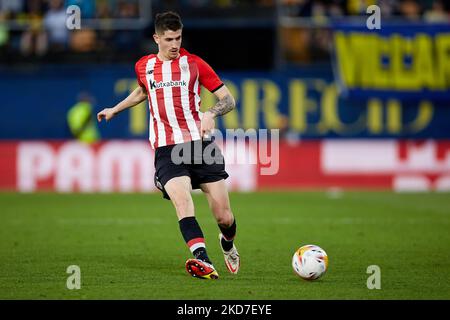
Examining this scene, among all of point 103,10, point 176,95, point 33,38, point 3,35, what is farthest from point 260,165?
point 176,95

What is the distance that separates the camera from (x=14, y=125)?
72.9ft

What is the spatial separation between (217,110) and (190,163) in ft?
1.76

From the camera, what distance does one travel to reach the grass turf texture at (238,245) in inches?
302

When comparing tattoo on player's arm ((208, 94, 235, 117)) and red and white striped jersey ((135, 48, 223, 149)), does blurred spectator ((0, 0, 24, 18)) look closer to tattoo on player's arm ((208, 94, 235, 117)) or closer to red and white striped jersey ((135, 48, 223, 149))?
red and white striped jersey ((135, 48, 223, 149))

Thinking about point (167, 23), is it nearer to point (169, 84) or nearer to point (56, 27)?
point (169, 84)

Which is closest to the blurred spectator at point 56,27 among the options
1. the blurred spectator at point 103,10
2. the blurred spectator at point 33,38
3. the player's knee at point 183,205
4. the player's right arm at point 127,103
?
the blurred spectator at point 33,38

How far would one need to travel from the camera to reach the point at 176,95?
8531 millimetres

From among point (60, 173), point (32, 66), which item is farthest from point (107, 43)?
point (60, 173)

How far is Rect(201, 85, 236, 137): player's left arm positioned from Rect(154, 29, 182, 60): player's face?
537 mm

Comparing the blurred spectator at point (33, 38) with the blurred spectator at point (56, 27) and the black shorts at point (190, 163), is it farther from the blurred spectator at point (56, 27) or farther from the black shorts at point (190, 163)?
the black shorts at point (190, 163)

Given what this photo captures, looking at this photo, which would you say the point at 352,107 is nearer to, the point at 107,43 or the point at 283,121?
the point at 283,121

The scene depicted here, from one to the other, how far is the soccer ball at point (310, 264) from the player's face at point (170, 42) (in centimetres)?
211
